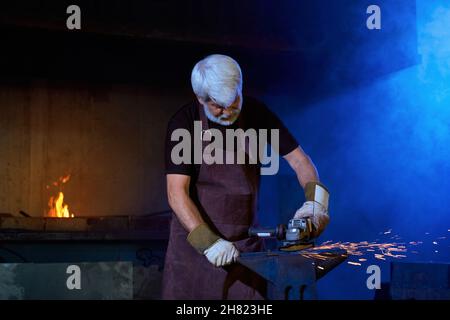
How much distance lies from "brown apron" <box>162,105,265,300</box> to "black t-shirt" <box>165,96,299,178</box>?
0.20 ft

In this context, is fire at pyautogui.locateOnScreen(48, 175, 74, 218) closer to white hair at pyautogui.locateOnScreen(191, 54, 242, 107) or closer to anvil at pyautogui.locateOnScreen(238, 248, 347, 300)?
white hair at pyautogui.locateOnScreen(191, 54, 242, 107)

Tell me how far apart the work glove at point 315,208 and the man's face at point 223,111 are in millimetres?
588

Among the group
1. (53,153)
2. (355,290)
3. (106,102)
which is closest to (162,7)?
(106,102)

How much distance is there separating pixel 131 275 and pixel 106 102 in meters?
2.76

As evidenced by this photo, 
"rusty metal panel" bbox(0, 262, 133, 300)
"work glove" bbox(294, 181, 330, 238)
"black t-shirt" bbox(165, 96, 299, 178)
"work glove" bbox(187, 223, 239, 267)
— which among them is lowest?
"rusty metal panel" bbox(0, 262, 133, 300)

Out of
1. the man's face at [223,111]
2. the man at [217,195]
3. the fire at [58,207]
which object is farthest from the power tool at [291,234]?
the fire at [58,207]

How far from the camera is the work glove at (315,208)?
391 centimetres

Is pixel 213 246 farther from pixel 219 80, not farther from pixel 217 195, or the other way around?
pixel 219 80

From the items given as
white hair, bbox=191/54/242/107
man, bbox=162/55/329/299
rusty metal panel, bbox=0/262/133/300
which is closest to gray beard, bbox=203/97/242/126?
man, bbox=162/55/329/299

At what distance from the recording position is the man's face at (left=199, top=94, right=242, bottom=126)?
4.02m

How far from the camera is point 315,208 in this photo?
→ 13.1 feet

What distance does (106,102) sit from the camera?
7.73 meters

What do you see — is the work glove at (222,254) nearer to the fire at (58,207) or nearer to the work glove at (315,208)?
the work glove at (315,208)

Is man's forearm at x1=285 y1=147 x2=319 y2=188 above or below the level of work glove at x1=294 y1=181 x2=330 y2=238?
above
